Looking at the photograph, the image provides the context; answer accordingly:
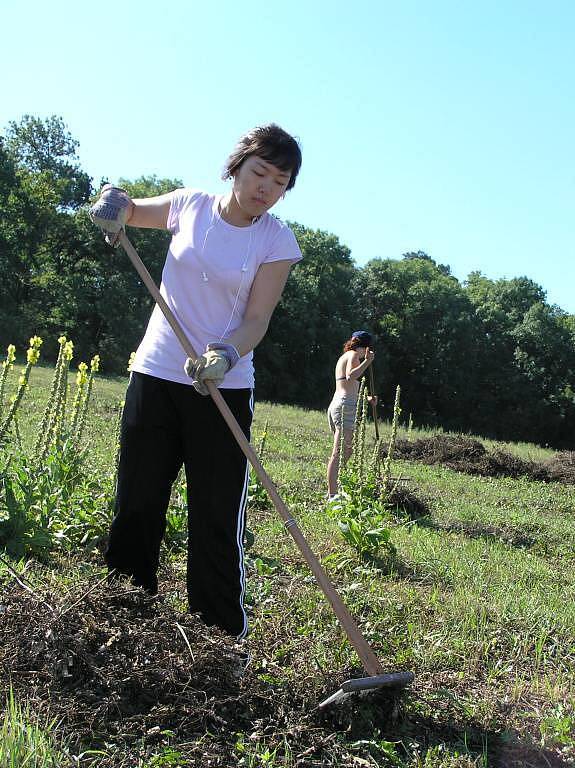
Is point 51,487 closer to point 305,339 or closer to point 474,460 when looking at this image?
point 474,460

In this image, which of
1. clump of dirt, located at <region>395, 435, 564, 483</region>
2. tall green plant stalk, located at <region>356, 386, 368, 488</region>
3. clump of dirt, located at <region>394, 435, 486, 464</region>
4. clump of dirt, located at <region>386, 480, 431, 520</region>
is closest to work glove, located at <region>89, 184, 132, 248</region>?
tall green plant stalk, located at <region>356, 386, 368, 488</region>

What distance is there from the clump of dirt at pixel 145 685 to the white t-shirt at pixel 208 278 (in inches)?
36.7

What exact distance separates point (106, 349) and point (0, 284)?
5.72 meters

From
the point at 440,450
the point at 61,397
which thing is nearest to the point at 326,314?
the point at 440,450

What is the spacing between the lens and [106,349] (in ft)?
110

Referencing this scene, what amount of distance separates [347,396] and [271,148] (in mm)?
4503

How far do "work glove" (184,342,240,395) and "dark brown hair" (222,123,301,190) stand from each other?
734 mm

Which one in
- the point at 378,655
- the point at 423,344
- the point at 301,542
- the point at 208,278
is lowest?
the point at 378,655

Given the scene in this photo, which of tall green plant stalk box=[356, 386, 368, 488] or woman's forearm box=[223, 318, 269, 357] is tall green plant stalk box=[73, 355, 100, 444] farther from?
tall green plant stalk box=[356, 386, 368, 488]

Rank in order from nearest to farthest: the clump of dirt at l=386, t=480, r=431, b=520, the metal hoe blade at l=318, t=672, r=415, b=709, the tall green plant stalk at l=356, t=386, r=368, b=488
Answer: the metal hoe blade at l=318, t=672, r=415, b=709, the tall green plant stalk at l=356, t=386, r=368, b=488, the clump of dirt at l=386, t=480, r=431, b=520

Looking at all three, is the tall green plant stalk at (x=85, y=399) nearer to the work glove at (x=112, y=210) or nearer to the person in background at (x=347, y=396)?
the work glove at (x=112, y=210)

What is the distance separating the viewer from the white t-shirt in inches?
112

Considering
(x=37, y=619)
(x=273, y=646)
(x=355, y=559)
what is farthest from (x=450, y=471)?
(x=37, y=619)

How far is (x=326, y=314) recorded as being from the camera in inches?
1651
